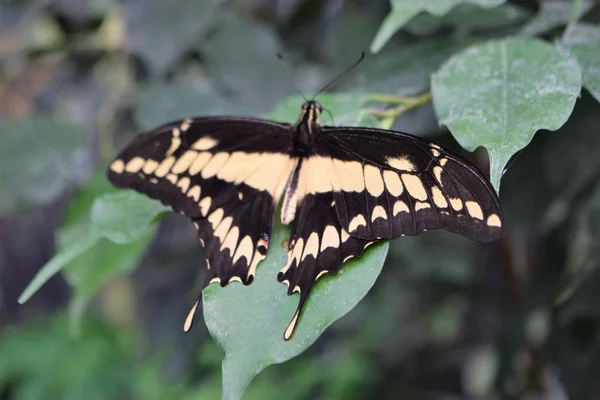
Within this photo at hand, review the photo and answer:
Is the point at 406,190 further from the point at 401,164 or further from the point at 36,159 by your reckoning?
the point at 36,159

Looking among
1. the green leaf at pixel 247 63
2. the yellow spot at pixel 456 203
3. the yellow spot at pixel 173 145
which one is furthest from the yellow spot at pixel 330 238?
the green leaf at pixel 247 63

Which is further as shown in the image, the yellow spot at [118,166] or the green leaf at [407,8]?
the yellow spot at [118,166]

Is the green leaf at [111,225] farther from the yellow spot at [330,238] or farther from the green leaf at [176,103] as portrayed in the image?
the green leaf at [176,103]

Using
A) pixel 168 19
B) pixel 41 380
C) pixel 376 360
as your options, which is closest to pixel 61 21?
pixel 168 19

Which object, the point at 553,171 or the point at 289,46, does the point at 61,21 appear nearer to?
the point at 289,46

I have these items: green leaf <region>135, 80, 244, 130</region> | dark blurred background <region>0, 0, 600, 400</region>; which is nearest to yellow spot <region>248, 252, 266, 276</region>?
dark blurred background <region>0, 0, 600, 400</region>

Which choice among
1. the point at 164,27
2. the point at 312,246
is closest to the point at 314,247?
the point at 312,246
